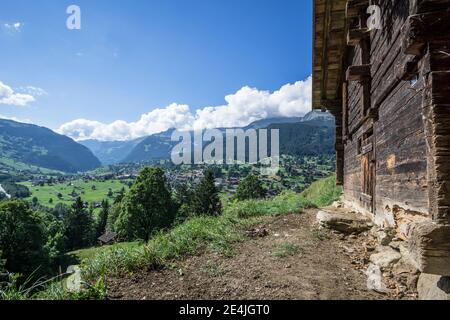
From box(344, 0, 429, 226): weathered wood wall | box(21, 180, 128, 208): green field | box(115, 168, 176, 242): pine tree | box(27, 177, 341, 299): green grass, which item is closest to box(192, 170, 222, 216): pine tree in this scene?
box(115, 168, 176, 242): pine tree

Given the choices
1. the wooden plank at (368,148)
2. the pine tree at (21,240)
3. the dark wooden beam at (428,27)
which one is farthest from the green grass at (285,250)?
the pine tree at (21,240)

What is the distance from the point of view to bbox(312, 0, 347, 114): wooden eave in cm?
736

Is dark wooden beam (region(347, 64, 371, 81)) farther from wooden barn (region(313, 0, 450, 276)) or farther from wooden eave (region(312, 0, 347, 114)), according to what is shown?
wooden eave (region(312, 0, 347, 114))

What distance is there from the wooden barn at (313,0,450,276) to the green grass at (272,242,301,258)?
169cm

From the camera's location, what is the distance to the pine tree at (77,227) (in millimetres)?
53625

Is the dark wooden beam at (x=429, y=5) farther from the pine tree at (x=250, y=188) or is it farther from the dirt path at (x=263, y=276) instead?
the pine tree at (x=250, y=188)

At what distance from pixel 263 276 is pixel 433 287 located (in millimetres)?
2176

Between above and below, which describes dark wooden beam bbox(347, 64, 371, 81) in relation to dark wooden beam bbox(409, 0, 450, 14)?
above

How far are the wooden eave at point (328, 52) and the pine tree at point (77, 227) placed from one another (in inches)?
2042

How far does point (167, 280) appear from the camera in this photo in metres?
4.79

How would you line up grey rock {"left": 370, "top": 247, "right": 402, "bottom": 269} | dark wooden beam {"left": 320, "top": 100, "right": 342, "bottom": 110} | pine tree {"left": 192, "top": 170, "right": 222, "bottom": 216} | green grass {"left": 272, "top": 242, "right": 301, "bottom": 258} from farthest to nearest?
pine tree {"left": 192, "top": 170, "right": 222, "bottom": 216}
dark wooden beam {"left": 320, "top": 100, "right": 342, "bottom": 110}
green grass {"left": 272, "top": 242, "right": 301, "bottom": 258}
grey rock {"left": 370, "top": 247, "right": 402, "bottom": 269}

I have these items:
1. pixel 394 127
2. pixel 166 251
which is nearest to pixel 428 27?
pixel 394 127

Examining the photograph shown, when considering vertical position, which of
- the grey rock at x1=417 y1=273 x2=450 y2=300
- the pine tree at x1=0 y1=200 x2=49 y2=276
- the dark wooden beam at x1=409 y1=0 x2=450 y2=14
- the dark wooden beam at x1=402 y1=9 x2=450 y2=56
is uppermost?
the dark wooden beam at x1=409 y1=0 x2=450 y2=14
